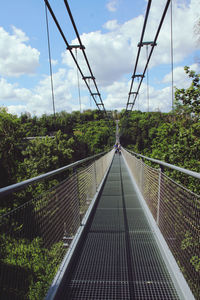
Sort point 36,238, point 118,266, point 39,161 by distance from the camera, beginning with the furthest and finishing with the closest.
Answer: point 39,161 → point 118,266 → point 36,238

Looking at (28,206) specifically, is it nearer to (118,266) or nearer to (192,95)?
(118,266)

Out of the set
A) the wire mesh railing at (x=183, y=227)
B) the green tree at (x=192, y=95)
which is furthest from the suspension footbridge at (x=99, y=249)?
the green tree at (x=192, y=95)

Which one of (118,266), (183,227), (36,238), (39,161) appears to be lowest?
(39,161)

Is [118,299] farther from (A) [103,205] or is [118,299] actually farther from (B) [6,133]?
(B) [6,133]

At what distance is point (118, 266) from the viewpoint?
2150mm

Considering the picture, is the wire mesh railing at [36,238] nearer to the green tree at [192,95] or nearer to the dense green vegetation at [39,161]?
the dense green vegetation at [39,161]

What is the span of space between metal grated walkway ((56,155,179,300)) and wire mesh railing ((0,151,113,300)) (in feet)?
0.70

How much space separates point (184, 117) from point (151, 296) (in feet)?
35.0

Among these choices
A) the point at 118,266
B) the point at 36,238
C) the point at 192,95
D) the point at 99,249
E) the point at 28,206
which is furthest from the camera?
the point at 192,95

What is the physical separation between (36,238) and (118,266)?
0.92 meters

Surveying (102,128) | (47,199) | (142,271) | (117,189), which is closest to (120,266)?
(142,271)

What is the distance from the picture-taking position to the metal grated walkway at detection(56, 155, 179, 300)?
1.79 m

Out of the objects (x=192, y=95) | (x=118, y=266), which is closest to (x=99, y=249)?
(x=118, y=266)

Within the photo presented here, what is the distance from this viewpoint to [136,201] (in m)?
4.75
